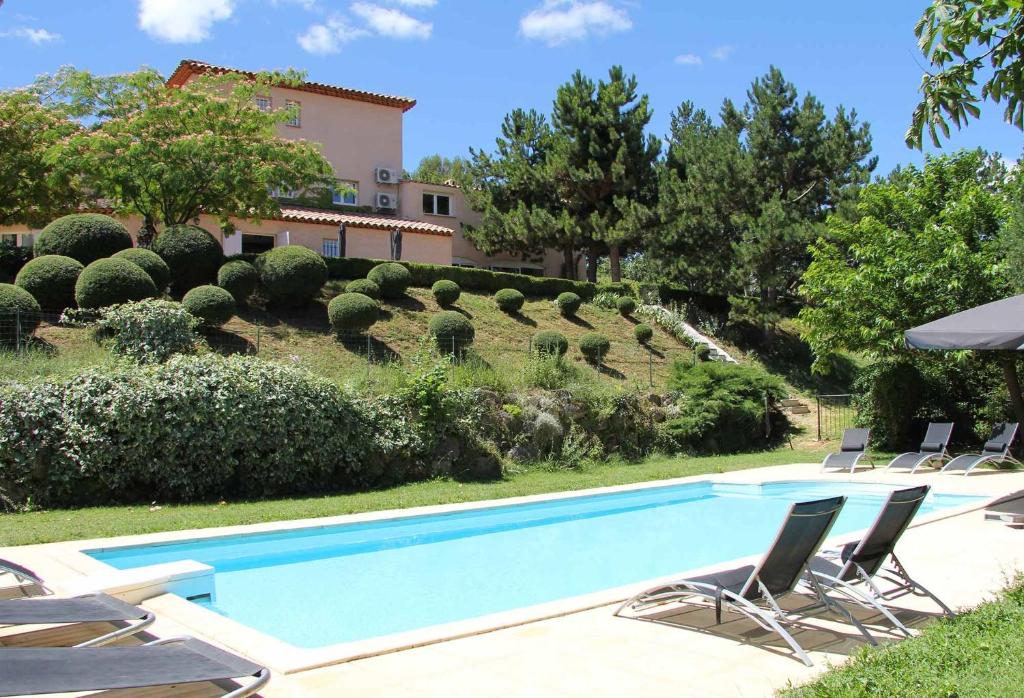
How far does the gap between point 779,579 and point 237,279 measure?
57.6 feet

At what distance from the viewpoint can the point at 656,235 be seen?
3133cm

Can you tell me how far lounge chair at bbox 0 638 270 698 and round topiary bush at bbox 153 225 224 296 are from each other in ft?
57.4

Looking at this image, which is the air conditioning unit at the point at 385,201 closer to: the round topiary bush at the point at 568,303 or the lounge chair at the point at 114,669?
the round topiary bush at the point at 568,303

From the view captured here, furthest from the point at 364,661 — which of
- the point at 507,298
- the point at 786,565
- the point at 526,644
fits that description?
the point at 507,298

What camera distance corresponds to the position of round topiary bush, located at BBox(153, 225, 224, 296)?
1988cm

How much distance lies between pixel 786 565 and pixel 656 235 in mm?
26929

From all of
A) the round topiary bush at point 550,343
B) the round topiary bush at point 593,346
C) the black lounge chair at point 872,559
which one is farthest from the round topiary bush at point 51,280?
the black lounge chair at point 872,559

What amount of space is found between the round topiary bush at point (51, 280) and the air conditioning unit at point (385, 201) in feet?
55.3

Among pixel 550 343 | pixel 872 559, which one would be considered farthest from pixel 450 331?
pixel 872 559

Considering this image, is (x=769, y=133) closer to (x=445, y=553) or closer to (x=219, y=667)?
(x=445, y=553)

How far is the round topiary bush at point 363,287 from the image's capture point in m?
22.7

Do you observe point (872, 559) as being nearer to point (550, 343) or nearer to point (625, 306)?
point (550, 343)

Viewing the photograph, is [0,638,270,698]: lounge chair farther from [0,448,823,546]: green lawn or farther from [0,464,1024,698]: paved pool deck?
[0,448,823,546]: green lawn

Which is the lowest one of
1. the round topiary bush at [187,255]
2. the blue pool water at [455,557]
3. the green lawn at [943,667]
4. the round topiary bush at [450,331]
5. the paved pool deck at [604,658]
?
the blue pool water at [455,557]
